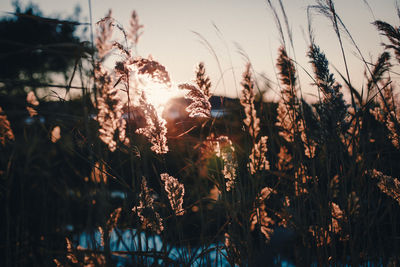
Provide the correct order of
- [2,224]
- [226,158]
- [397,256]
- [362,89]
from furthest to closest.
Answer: [2,224], [362,89], [226,158], [397,256]

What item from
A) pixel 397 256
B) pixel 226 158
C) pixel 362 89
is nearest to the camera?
pixel 397 256

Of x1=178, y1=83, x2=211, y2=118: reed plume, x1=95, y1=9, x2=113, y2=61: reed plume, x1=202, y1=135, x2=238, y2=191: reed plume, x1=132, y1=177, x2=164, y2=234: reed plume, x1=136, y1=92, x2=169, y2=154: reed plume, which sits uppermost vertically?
x1=95, y1=9, x2=113, y2=61: reed plume

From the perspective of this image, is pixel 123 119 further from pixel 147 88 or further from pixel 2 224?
pixel 2 224

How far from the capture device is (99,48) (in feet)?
4.10

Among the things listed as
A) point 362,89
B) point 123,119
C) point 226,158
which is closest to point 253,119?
point 226,158

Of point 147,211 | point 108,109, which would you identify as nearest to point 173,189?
point 147,211

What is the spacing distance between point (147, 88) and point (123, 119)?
0.77 ft

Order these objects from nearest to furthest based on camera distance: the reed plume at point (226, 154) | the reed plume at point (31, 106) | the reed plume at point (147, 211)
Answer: the reed plume at point (31, 106)
the reed plume at point (147, 211)
the reed plume at point (226, 154)

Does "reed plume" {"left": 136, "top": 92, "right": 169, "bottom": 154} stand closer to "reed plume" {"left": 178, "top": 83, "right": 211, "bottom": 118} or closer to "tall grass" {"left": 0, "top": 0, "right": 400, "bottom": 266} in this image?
"tall grass" {"left": 0, "top": 0, "right": 400, "bottom": 266}

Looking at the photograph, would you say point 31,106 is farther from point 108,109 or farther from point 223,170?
point 223,170

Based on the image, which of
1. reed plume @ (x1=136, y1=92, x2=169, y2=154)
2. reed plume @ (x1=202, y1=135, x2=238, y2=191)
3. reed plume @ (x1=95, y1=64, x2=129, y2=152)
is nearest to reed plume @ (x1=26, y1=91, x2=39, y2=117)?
reed plume @ (x1=95, y1=64, x2=129, y2=152)

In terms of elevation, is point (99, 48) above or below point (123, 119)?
above

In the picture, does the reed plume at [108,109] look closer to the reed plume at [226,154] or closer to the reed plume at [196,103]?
the reed plume at [196,103]

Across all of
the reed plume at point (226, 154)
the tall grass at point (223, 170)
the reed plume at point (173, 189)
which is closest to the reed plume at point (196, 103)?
the tall grass at point (223, 170)
